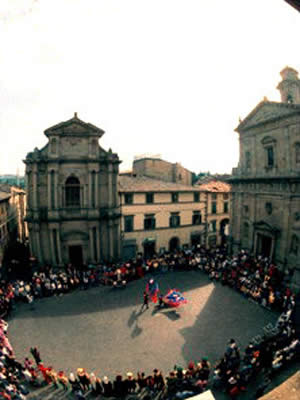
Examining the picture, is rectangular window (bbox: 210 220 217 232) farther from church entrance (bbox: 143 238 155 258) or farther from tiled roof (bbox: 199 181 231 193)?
church entrance (bbox: 143 238 155 258)

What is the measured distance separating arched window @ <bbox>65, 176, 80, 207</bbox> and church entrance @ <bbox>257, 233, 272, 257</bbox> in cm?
2135

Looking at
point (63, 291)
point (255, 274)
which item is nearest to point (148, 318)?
point (63, 291)

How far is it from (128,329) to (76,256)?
1285 centimetres

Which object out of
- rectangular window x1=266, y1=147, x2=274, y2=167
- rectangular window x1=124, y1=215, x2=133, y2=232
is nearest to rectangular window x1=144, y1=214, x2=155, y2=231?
rectangular window x1=124, y1=215, x2=133, y2=232

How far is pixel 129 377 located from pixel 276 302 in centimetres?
1274

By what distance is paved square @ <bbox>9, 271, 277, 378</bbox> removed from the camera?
12.8m

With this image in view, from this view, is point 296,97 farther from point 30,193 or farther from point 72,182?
point 30,193

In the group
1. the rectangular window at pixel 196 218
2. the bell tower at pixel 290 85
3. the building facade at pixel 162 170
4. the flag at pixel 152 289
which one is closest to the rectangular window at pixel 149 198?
the rectangular window at pixel 196 218

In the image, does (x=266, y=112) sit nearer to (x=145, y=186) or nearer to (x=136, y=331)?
(x=145, y=186)

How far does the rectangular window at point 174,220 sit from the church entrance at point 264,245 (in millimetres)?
10409

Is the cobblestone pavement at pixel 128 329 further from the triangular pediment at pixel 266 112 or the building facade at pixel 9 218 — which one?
the triangular pediment at pixel 266 112

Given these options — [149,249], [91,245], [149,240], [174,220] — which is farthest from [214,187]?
[91,245]

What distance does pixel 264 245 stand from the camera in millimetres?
25656

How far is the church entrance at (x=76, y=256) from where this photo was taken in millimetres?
25766
